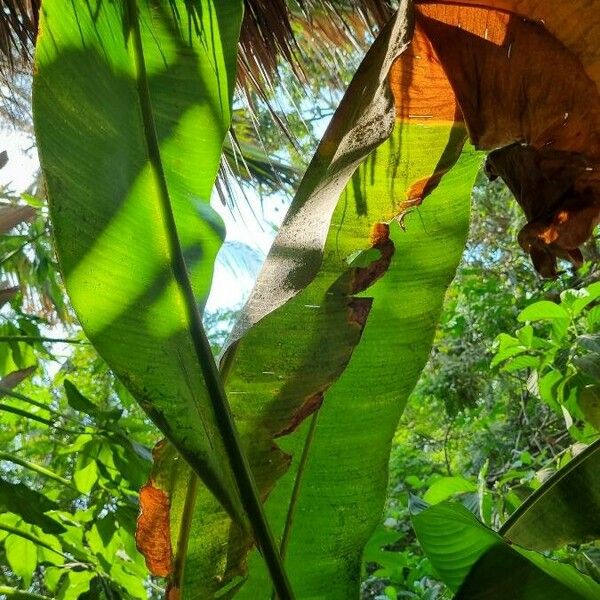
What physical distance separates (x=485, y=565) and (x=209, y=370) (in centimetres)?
24

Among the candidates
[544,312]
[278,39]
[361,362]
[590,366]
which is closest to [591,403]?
[590,366]

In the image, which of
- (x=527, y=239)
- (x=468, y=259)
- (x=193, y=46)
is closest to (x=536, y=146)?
(x=527, y=239)

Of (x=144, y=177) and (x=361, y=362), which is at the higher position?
(x=144, y=177)

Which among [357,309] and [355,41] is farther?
[355,41]

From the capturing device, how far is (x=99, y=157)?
A: 381 mm

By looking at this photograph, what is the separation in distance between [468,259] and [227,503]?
12.9 feet

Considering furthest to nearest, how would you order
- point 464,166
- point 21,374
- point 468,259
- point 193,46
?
1. point 468,259
2. point 21,374
3. point 464,166
4. point 193,46

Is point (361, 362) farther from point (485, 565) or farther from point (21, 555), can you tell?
point (21, 555)

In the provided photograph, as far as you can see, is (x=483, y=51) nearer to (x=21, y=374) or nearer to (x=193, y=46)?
(x=193, y=46)

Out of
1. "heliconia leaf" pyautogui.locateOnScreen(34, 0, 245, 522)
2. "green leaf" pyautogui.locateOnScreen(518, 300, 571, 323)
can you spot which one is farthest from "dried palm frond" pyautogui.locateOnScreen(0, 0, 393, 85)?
"heliconia leaf" pyautogui.locateOnScreen(34, 0, 245, 522)

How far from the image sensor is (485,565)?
471 millimetres

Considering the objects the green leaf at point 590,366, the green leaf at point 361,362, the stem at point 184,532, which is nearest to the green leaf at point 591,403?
the green leaf at point 590,366

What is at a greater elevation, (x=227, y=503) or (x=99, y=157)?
(x=99, y=157)

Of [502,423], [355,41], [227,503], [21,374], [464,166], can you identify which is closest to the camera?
[227,503]
